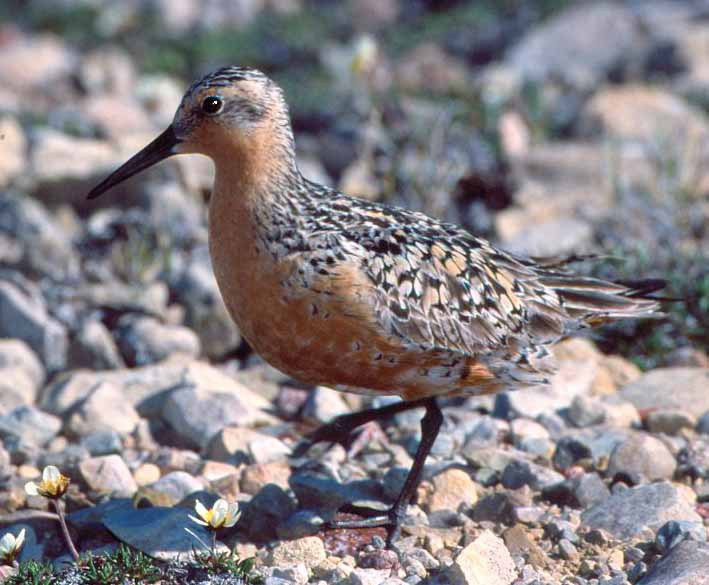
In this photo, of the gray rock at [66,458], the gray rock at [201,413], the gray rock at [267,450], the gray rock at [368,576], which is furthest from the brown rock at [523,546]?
the gray rock at [66,458]

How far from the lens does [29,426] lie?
7.22 m

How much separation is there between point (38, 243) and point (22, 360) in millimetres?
1770

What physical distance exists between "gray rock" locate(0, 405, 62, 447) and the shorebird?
1.57 metres

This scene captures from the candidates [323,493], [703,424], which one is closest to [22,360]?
[323,493]

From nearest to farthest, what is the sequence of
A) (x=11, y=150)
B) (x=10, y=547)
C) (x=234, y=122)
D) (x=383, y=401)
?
(x=10, y=547) < (x=234, y=122) < (x=383, y=401) < (x=11, y=150)

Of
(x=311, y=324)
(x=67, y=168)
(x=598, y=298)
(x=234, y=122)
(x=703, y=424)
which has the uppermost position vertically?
(x=234, y=122)

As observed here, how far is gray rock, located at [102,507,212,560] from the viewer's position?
5.61 m

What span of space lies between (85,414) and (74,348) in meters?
1.27

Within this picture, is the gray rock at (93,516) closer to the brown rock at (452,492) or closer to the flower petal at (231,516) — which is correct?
the flower petal at (231,516)

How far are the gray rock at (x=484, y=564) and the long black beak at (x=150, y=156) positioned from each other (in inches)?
92.5

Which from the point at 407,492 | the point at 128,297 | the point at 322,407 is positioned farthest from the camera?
the point at 128,297

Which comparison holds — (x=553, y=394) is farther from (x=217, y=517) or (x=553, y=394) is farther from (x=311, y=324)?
(x=217, y=517)

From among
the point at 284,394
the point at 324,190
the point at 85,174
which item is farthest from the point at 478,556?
the point at 85,174

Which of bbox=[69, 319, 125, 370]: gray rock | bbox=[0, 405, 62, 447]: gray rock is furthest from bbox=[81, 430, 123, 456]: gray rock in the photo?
bbox=[69, 319, 125, 370]: gray rock
